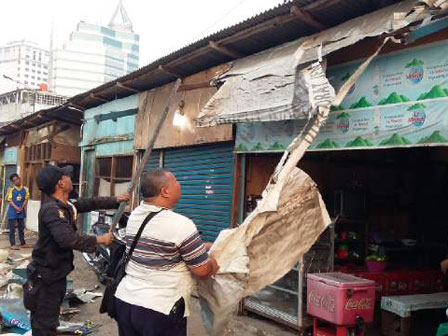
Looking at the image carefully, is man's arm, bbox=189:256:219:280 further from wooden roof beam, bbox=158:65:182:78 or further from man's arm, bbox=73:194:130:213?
wooden roof beam, bbox=158:65:182:78

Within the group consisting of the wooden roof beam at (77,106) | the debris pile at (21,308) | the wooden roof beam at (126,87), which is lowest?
the debris pile at (21,308)

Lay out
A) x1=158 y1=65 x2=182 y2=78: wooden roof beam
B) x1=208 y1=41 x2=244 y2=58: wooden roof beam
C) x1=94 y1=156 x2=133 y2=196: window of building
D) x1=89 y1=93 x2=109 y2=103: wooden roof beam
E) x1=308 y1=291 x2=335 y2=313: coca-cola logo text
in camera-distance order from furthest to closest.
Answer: x1=89 y1=93 x2=109 y2=103: wooden roof beam < x1=94 y1=156 x2=133 y2=196: window of building < x1=158 y1=65 x2=182 y2=78: wooden roof beam < x1=208 y1=41 x2=244 y2=58: wooden roof beam < x1=308 y1=291 x2=335 y2=313: coca-cola logo text

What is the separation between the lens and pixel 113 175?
11.2 metres

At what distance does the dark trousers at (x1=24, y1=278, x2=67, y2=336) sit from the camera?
3.90 meters

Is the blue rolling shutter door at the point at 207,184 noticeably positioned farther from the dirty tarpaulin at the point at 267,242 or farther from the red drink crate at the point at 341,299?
the dirty tarpaulin at the point at 267,242

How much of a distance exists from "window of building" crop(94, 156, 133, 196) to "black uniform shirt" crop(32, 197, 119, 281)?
21.9 ft

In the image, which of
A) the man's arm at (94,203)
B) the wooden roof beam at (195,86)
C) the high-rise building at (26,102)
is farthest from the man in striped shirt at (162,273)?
the high-rise building at (26,102)

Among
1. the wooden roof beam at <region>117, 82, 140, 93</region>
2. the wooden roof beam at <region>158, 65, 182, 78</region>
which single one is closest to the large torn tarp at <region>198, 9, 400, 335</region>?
the wooden roof beam at <region>158, 65, 182, 78</region>

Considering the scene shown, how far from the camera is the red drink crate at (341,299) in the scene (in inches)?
193

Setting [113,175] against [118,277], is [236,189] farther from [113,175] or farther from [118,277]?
[113,175]

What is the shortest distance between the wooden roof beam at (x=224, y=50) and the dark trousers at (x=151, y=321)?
15.3ft

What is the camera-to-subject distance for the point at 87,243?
12.3 feet

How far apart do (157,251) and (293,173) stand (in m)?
1.00

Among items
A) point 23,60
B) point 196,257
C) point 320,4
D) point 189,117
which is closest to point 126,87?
point 189,117
